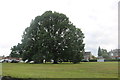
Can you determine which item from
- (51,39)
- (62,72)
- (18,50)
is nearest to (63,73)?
(62,72)

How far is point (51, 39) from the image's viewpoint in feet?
160

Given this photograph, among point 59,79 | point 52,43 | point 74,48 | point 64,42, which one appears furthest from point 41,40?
point 59,79

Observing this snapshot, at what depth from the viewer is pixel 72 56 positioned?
51000 millimetres

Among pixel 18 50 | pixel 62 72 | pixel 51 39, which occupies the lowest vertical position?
pixel 62 72

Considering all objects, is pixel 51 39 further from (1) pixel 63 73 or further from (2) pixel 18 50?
(1) pixel 63 73

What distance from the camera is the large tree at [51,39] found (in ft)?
161

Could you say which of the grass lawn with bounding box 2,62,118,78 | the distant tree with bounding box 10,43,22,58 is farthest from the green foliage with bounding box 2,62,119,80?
the distant tree with bounding box 10,43,22,58

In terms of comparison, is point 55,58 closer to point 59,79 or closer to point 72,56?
point 72,56

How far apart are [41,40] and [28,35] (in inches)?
291

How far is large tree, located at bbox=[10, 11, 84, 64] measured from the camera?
161ft

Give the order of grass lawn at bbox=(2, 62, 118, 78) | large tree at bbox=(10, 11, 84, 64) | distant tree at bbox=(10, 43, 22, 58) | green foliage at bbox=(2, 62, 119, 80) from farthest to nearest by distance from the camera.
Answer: distant tree at bbox=(10, 43, 22, 58) → large tree at bbox=(10, 11, 84, 64) → grass lawn at bbox=(2, 62, 118, 78) → green foliage at bbox=(2, 62, 119, 80)

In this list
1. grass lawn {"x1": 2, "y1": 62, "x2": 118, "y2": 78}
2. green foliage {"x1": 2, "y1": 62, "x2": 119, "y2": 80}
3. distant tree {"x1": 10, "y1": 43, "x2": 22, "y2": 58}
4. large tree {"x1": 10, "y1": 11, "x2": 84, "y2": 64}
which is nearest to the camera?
green foliage {"x1": 2, "y1": 62, "x2": 119, "y2": 80}

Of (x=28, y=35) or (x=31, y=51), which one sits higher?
(x=28, y=35)

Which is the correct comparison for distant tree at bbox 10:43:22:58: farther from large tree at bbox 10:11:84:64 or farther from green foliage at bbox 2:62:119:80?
green foliage at bbox 2:62:119:80
